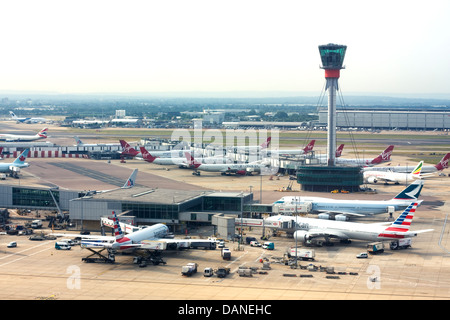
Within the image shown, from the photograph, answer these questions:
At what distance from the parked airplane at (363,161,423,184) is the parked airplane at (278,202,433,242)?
194 ft

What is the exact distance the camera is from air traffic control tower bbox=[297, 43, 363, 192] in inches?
5118

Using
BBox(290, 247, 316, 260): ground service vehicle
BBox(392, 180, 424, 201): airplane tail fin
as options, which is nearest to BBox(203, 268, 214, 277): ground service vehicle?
BBox(290, 247, 316, 260): ground service vehicle

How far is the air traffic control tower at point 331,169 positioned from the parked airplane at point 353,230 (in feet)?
149

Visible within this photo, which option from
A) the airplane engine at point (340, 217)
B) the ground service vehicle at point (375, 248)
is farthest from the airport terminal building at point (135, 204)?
the ground service vehicle at point (375, 248)

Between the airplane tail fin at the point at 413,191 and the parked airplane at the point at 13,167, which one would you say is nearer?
the airplane tail fin at the point at 413,191

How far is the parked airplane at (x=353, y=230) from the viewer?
253ft

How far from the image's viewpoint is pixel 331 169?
130m

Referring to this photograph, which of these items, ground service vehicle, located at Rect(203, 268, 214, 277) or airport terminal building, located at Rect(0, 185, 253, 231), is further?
airport terminal building, located at Rect(0, 185, 253, 231)

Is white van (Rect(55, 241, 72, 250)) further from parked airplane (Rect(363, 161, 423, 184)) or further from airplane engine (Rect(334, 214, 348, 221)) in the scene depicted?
parked airplane (Rect(363, 161, 423, 184))

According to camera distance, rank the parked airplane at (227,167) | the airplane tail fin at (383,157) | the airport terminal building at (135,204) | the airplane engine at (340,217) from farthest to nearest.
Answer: the airplane tail fin at (383,157) → the parked airplane at (227,167) → the airplane engine at (340,217) → the airport terminal building at (135,204)

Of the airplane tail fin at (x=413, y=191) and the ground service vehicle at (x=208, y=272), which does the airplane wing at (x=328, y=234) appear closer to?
the airplane tail fin at (x=413, y=191)

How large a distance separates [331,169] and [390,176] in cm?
1978

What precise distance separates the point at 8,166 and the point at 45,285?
96049mm
